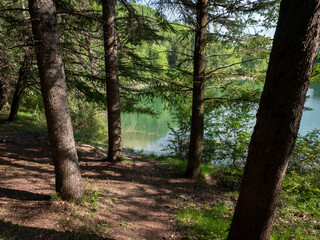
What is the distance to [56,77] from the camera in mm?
3457

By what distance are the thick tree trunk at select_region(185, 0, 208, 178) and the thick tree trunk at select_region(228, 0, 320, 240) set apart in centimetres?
391

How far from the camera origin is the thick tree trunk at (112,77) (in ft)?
20.2

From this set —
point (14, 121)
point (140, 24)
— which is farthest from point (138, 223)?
point (14, 121)

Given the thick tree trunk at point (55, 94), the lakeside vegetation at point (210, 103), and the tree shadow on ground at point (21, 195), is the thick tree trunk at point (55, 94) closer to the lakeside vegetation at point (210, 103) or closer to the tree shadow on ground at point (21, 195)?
the lakeside vegetation at point (210, 103)

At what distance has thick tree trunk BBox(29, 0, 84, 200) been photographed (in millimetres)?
3246

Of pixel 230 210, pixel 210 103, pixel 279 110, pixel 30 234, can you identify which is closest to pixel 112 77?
pixel 210 103

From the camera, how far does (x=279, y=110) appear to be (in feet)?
→ 7.09

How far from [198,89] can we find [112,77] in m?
2.89

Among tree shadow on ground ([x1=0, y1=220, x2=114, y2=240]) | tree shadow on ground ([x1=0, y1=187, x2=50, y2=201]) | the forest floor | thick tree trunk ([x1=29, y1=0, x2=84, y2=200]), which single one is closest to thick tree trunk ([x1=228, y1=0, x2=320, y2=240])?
the forest floor

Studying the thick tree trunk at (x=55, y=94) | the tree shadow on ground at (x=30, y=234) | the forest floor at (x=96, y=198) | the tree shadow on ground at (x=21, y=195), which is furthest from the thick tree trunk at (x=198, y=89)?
the tree shadow on ground at (x=21, y=195)

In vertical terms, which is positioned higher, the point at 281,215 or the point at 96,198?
the point at 96,198

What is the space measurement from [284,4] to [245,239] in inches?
117

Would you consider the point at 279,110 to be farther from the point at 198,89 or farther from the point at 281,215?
the point at 198,89

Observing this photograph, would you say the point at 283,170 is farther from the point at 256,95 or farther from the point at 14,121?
the point at 14,121
